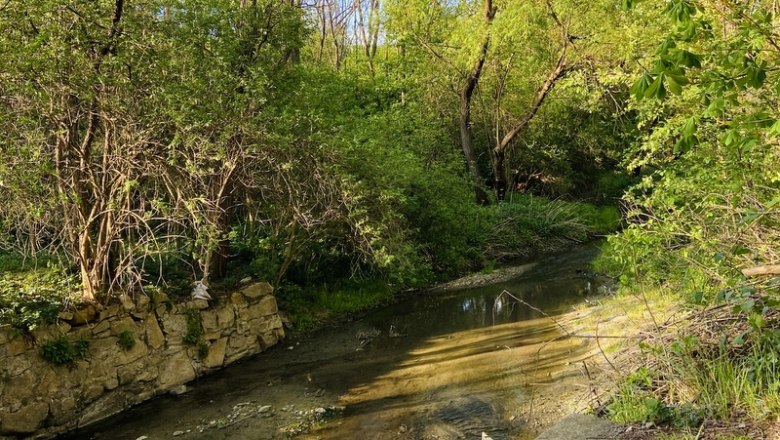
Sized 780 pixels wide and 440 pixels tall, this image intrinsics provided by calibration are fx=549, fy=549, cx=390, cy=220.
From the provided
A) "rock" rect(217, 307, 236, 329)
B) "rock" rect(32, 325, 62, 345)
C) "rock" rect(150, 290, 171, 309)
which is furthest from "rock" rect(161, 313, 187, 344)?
"rock" rect(32, 325, 62, 345)

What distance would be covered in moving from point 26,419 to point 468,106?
18648mm

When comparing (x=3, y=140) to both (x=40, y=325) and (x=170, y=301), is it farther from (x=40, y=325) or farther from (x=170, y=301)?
(x=170, y=301)

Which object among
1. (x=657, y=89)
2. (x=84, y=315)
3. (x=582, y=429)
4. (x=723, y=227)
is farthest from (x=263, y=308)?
(x=657, y=89)

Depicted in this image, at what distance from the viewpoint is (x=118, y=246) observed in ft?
31.1

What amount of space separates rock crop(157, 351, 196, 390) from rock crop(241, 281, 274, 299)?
179 cm

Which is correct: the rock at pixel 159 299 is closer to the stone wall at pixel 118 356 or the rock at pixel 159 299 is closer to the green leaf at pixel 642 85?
the stone wall at pixel 118 356

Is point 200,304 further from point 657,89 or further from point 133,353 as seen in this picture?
point 657,89

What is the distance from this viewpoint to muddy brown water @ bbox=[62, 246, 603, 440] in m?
6.91

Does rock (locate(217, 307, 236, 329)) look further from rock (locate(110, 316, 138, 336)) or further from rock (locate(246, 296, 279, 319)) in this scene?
rock (locate(110, 316, 138, 336))

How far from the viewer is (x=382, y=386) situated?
830 cm

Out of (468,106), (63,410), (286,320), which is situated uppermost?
(468,106)

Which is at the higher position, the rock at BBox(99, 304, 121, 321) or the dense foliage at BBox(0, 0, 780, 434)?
the dense foliage at BBox(0, 0, 780, 434)

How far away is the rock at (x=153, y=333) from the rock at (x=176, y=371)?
1.11 feet

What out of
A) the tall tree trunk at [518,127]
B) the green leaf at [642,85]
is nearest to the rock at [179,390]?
the green leaf at [642,85]
